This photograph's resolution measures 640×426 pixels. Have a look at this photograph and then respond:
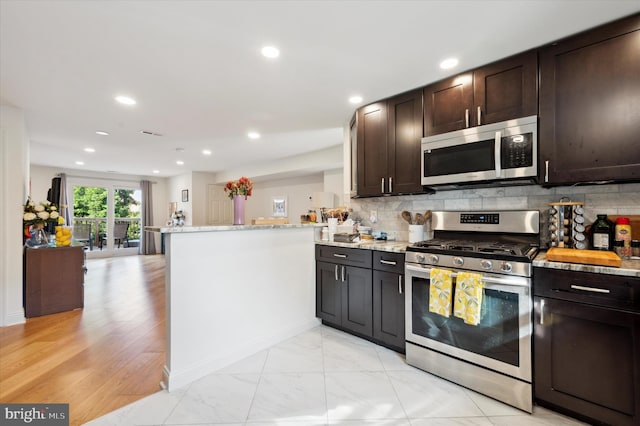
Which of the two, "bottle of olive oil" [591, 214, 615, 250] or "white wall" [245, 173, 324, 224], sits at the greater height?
"white wall" [245, 173, 324, 224]

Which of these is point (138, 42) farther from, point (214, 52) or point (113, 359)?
point (113, 359)

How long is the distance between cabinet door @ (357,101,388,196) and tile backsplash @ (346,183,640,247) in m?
0.32

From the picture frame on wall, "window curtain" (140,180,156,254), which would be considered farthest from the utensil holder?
"window curtain" (140,180,156,254)

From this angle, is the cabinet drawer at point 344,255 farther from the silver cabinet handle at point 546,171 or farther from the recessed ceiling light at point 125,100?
the recessed ceiling light at point 125,100

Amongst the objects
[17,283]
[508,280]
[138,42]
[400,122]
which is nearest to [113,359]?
[17,283]

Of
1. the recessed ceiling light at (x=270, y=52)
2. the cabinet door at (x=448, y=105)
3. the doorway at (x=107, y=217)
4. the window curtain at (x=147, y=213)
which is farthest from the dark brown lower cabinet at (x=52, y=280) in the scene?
the window curtain at (x=147, y=213)

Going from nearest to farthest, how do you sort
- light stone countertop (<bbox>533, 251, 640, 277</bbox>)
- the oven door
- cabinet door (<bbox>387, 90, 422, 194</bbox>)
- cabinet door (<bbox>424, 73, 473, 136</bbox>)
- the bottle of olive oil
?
light stone countertop (<bbox>533, 251, 640, 277</bbox>)
the oven door
the bottle of olive oil
cabinet door (<bbox>424, 73, 473, 136</bbox>)
cabinet door (<bbox>387, 90, 422, 194</bbox>)

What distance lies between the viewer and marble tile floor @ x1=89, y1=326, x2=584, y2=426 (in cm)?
166

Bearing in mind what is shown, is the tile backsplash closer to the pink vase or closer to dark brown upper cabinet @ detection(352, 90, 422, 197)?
dark brown upper cabinet @ detection(352, 90, 422, 197)

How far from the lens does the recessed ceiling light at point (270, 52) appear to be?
2.02 metres

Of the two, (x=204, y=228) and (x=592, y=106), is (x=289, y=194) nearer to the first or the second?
(x=204, y=228)

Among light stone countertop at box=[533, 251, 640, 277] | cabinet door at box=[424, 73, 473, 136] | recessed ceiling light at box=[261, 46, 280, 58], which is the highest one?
recessed ceiling light at box=[261, 46, 280, 58]

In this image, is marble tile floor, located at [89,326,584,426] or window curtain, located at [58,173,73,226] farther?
window curtain, located at [58,173,73,226]

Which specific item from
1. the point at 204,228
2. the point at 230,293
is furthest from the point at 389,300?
the point at 204,228
